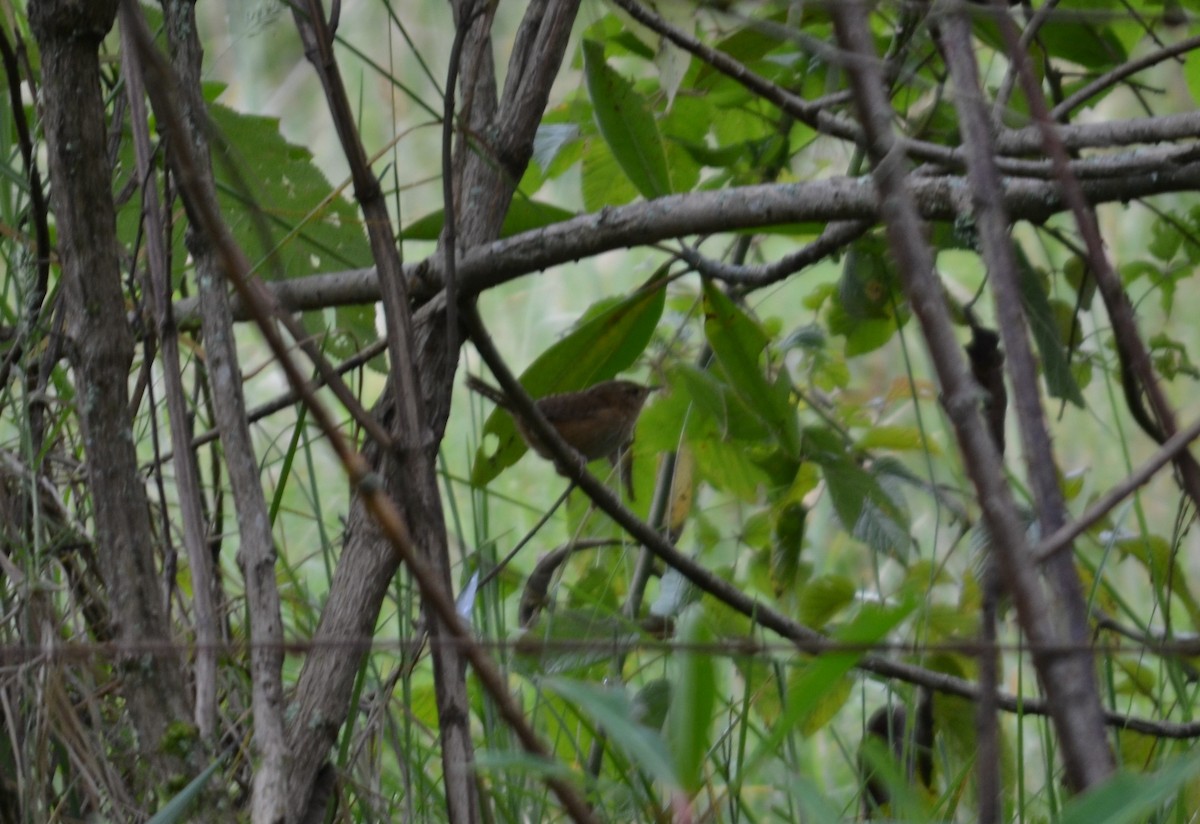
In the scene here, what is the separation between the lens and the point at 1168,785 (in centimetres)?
42

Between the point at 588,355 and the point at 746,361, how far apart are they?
0.19 m

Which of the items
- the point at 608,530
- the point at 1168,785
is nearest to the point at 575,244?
the point at 1168,785

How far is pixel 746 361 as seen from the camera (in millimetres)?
1465

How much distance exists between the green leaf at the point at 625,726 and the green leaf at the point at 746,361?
0.92 metres

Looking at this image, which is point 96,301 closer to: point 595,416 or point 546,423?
point 546,423

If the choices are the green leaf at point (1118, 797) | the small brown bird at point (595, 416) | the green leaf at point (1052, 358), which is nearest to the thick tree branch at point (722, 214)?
the green leaf at point (1052, 358)

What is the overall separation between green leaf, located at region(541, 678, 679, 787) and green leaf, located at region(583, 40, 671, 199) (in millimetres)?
973

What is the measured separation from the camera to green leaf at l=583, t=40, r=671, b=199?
1419 millimetres

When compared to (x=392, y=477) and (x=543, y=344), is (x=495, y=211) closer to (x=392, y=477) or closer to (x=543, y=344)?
(x=392, y=477)

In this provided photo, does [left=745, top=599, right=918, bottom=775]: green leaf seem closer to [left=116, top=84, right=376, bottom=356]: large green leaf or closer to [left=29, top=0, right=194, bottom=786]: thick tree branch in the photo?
[left=29, top=0, right=194, bottom=786]: thick tree branch

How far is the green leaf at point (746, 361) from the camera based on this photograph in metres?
1.43

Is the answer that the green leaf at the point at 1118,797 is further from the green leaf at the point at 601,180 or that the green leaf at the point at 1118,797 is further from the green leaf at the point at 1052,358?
the green leaf at the point at 601,180

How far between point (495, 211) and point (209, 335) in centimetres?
39

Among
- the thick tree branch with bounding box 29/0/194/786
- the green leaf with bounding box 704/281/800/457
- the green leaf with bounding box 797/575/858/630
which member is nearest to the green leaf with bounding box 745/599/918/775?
the thick tree branch with bounding box 29/0/194/786
